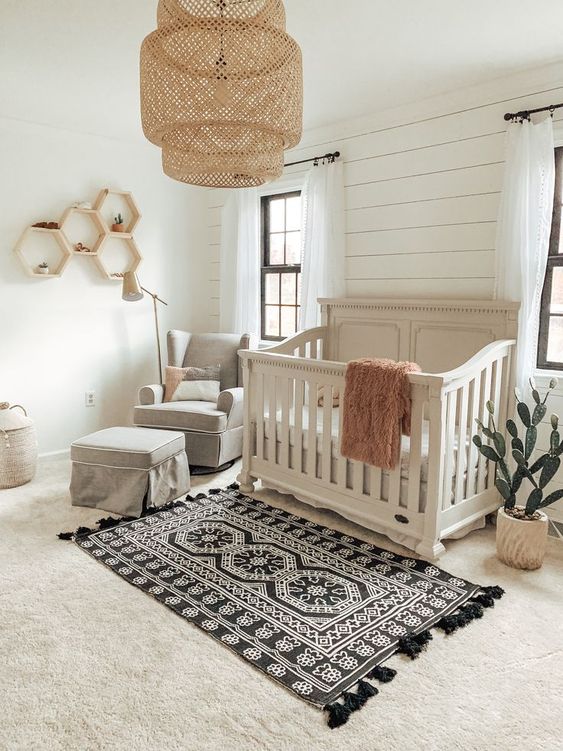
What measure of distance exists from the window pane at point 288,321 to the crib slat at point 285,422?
1.38 m

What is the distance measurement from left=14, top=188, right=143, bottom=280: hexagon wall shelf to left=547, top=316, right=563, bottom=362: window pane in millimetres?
3119

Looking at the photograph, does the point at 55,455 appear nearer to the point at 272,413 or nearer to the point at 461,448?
the point at 272,413

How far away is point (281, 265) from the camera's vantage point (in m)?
4.64

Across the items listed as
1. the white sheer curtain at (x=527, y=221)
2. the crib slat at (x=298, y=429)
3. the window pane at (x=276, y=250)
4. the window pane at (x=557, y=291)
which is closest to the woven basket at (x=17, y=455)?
the crib slat at (x=298, y=429)

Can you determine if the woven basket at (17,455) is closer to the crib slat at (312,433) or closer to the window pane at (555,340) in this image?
the crib slat at (312,433)

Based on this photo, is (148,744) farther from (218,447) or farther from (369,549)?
(218,447)

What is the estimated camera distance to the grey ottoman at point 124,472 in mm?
3189

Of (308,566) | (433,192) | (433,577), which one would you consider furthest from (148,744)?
(433,192)

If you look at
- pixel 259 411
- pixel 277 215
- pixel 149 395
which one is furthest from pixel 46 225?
pixel 259 411

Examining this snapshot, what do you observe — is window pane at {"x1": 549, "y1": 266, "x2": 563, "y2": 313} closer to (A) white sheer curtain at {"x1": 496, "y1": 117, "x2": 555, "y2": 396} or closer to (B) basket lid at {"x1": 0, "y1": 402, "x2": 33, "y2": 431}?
(A) white sheer curtain at {"x1": 496, "y1": 117, "x2": 555, "y2": 396}

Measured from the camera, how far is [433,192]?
354 cm

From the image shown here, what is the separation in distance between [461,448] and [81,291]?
3.10m

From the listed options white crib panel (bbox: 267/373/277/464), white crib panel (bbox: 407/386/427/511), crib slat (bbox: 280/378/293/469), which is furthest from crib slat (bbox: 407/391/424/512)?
white crib panel (bbox: 267/373/277/464)

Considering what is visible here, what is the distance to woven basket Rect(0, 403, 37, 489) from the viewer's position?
3625mm
